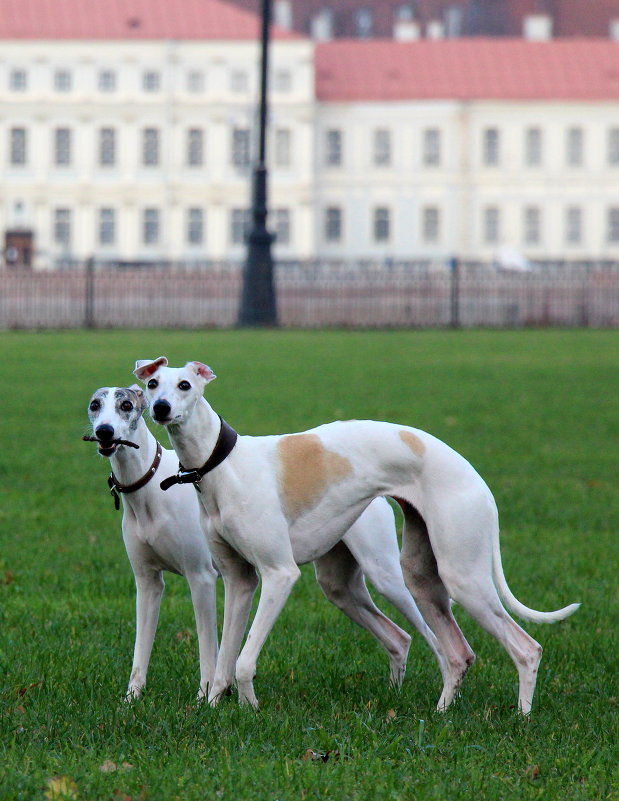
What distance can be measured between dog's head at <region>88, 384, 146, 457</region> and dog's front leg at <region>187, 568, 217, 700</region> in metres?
0.64

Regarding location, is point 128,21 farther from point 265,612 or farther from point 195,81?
point 265,612

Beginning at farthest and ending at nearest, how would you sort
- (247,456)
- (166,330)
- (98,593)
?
(166,330), (98,593), (247,456)

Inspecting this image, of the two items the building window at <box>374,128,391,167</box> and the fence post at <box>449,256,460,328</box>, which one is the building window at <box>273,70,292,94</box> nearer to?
the building window at <box>374,128,391,167</box>

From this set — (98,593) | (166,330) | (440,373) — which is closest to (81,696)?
(98,593)

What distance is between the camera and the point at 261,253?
112ft

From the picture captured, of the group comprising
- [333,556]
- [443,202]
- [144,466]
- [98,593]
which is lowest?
[98,593]

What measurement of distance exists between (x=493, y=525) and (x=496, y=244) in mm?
83560

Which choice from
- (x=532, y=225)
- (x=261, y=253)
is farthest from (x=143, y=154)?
(x=261, y=253)

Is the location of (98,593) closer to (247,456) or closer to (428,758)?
(247,456)

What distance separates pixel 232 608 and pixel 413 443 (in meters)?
0.84

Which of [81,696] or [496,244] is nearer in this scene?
[81,696]

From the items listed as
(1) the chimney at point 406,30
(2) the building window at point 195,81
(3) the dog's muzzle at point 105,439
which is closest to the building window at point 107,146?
(2) the building window at point 195,81

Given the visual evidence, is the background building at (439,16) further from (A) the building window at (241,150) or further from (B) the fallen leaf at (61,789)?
(B) the fallen leaf at (61,789)

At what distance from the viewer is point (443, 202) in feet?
287
